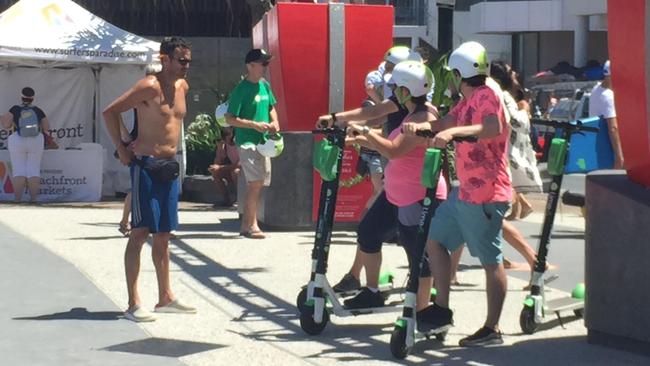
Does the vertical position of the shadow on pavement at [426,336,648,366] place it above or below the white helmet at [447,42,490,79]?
below

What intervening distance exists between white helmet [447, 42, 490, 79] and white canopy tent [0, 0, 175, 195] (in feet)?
37.3

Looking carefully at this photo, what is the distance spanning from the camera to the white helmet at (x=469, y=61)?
307 inches

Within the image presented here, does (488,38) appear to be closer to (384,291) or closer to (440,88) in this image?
(440,88)

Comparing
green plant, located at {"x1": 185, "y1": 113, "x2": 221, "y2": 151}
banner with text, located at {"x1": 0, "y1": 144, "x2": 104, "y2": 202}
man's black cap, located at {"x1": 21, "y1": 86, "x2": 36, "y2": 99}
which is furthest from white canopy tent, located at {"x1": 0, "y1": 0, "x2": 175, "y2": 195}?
green plant, located at {"x1": 185, "y1": 113, "x2": 221, "y2": 151}

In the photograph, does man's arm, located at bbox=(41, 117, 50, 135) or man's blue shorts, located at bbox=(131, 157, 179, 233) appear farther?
man's arm, located at bbox=(41, 117, 50, 135)

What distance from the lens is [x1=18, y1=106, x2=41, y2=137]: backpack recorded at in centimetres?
1819

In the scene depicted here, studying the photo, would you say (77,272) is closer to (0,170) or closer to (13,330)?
(13,330)

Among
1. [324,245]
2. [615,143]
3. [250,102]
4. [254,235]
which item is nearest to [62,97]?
[254,235]

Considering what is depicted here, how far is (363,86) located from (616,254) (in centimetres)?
662

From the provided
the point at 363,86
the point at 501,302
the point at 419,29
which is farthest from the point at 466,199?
the point at 419,29

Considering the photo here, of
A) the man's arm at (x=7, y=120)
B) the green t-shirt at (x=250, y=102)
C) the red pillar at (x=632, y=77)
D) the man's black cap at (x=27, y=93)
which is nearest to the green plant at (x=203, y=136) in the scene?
the man's black cap at (x=27, y=93)

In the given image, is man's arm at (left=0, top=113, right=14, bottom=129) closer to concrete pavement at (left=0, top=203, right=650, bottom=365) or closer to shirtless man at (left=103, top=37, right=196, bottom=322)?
concrete pavement at (left=0, top=203, right=650, bottom=365)

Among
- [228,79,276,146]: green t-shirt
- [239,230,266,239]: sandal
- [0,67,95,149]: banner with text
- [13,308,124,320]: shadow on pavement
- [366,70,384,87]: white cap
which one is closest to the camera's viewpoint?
[13,308,124,320]: shadow on pavement

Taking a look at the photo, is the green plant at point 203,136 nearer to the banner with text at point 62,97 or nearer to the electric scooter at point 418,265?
the banner with text at point 62,97
